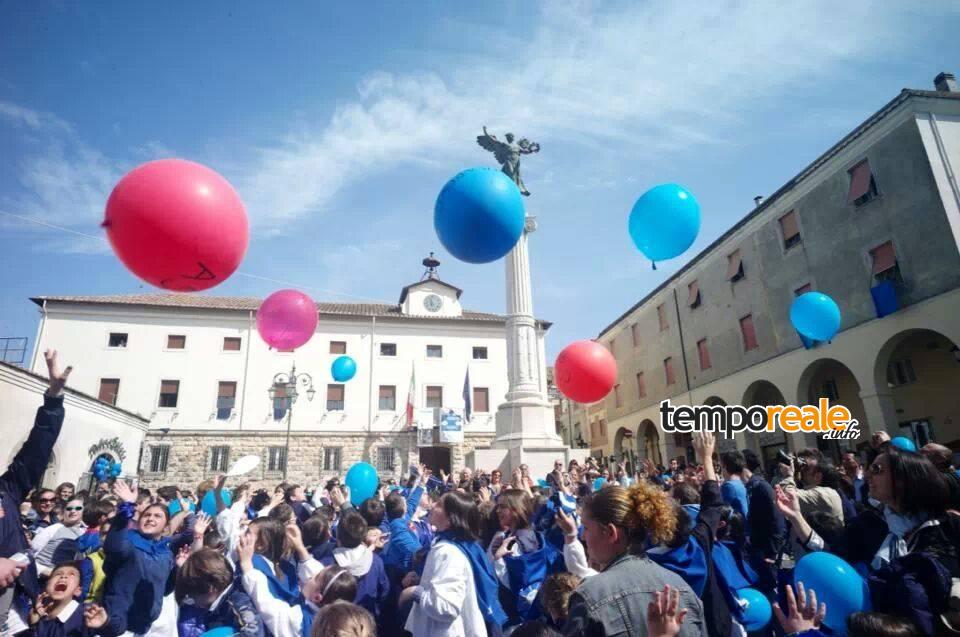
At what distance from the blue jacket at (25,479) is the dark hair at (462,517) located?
2.10 metres

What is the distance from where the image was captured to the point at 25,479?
9.25ft

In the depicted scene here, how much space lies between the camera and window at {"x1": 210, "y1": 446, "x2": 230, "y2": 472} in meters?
24.3

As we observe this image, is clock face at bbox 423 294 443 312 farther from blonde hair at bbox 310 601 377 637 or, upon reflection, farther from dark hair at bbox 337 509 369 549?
blonde hair at bbox 310 601 377 637

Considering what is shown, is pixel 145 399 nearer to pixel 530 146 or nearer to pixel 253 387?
pixel 253 387

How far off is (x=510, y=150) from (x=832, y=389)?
13.6 m

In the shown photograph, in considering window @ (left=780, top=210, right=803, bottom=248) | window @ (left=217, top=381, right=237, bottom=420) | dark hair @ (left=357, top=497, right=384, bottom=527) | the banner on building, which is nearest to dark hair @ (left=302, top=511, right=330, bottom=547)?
dark hair @ (left=357, top=497, right=384, bottom=527)

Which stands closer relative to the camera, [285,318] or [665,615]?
[665,615]

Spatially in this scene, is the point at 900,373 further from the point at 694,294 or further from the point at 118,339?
the point at 118,339

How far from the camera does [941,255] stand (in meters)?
13.1

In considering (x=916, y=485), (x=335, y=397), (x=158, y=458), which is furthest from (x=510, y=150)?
(x=158, y=458)

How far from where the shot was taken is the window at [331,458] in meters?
25.2

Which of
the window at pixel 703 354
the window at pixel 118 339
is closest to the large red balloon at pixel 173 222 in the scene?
the window at pixel 703 354

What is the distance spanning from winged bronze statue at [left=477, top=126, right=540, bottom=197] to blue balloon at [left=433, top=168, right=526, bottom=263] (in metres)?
9.92

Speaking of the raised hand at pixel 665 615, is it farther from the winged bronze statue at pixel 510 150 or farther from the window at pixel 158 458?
the window at pixel 158 458
